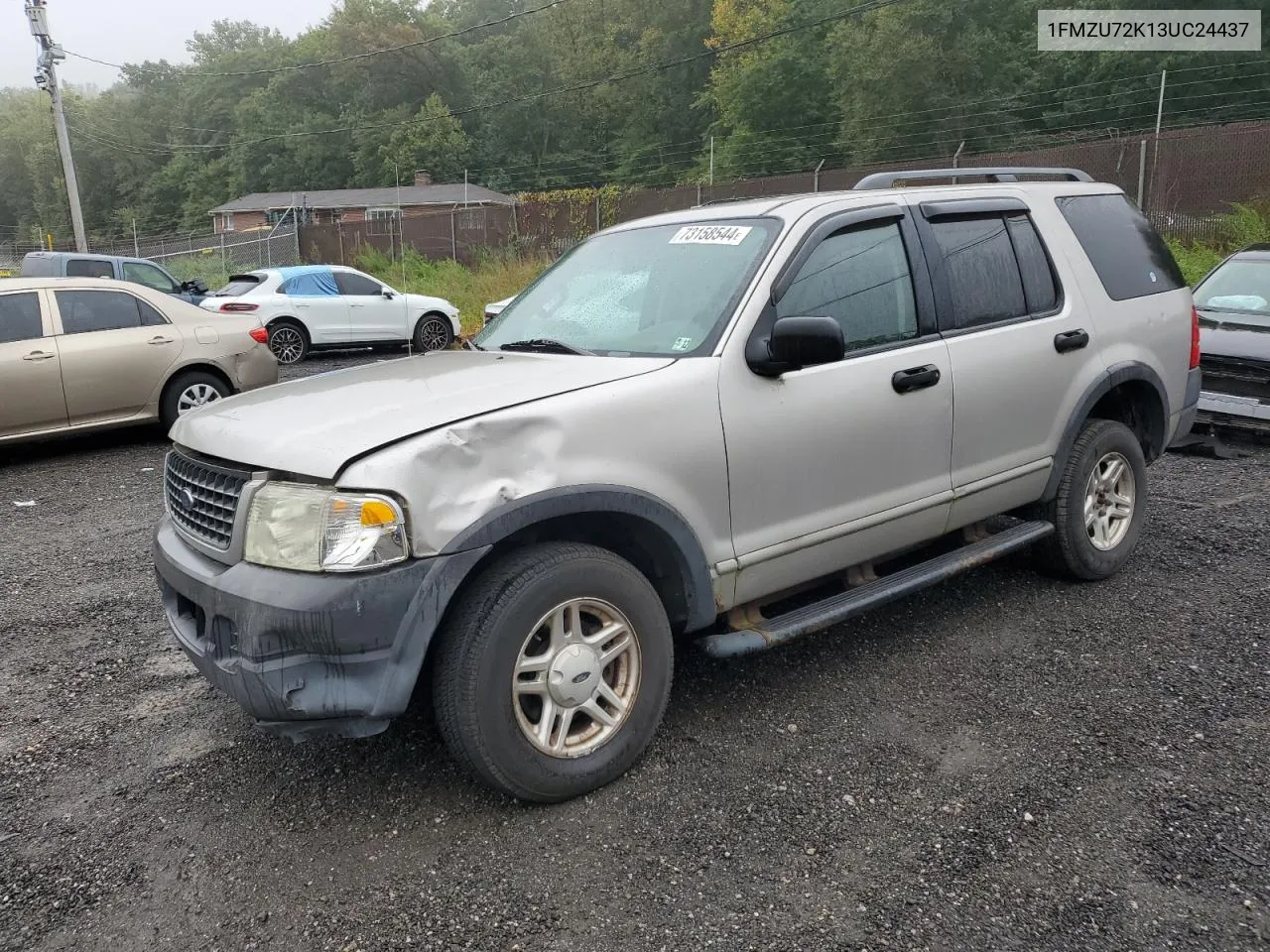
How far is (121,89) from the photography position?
111 meters

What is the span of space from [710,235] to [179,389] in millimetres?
6757

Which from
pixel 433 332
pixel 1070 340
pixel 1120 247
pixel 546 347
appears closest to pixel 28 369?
pixel 546 347

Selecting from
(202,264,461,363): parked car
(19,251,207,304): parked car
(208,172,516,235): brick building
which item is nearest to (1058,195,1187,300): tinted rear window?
(202,264,461,363): parked car

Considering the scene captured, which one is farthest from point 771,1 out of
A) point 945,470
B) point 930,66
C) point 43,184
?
point 43,184

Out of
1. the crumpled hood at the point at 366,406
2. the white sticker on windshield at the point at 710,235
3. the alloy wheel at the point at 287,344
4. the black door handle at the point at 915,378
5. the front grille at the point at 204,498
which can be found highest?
the white sticker on windshield at the point at 710,235

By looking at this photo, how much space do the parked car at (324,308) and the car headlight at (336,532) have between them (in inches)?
521

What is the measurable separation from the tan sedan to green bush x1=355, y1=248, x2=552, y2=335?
33.2 ft

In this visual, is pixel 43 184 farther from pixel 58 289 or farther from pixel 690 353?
pixel 690 353

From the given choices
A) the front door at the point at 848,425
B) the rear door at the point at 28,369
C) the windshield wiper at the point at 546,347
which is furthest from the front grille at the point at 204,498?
the rear door at the point at 28,369

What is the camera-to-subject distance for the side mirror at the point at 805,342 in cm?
325

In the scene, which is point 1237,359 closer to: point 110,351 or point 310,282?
point 110,351

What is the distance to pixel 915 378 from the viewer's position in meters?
3.86

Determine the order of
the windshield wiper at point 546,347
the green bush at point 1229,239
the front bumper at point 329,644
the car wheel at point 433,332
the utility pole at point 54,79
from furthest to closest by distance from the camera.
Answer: the utility pole at point 54,79 → the car wheel at point 433,332 → the green bush at point 1229,239 → the windshield wiper at point 546,347 → the front bumper at point 329,644

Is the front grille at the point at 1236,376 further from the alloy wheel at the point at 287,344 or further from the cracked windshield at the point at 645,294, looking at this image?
the alloy wheel at the point at 287,344
